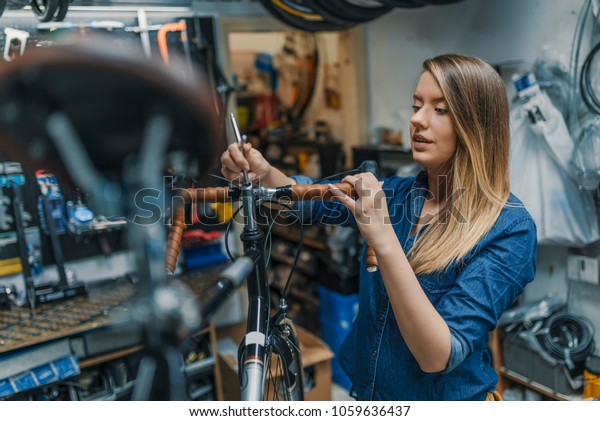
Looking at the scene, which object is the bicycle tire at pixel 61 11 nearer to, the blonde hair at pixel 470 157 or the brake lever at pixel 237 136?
the brake lever at pixel 237 136

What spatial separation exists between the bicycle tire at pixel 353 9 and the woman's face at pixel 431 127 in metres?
0.98

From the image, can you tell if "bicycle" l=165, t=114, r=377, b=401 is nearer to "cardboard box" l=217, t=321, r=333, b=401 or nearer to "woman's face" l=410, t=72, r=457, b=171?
"woman's face" l=410, t=72, r=457, b=171

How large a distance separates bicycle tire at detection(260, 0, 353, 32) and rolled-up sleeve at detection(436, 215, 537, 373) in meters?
1.35

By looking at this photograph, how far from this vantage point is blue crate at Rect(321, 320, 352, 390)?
8.85 feet

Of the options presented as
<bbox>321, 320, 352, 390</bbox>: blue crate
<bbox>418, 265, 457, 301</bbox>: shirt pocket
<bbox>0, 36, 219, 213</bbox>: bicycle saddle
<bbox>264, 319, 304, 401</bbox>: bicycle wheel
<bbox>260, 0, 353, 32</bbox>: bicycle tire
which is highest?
<bbox>260, 0, 353, 32</bbox>: bicycle tire

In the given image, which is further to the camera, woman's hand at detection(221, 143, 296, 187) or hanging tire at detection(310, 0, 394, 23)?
hanging tire at detection(310, 0, 394, 23)

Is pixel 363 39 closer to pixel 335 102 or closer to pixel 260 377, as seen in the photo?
pixel 335 102

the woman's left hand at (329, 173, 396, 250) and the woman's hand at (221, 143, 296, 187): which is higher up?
the woman's hand at (221, 143, 296, 187)

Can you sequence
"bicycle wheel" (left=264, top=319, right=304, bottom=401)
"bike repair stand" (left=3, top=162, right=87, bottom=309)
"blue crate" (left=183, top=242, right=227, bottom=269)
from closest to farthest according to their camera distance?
"bicycle wheel" (left=264, top=319, right=304, bottom=401), "bike repair stand" (left=3, top=162, right=87, bottom=309), "blue crate" (left=183, top=242, right=227, bottom=269)

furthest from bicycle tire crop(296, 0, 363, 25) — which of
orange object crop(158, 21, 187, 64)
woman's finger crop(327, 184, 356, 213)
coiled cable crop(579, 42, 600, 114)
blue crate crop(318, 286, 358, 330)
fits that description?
blue crate crop(318, 286, 358, 330)

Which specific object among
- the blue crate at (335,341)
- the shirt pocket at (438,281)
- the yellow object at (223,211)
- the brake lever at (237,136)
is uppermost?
the brake lever at (237,136)

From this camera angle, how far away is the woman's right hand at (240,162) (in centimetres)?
93

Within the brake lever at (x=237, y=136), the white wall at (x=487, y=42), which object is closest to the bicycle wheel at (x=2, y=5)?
the brake lever at (x=237, y=136)

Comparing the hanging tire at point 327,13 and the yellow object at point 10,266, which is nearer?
the yellow object at point 10,266
